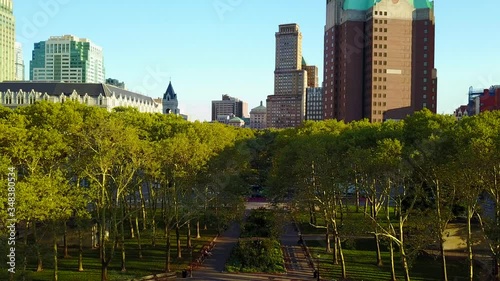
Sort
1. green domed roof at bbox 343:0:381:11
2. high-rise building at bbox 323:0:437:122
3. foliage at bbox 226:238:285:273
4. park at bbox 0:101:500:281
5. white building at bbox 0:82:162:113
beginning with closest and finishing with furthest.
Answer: park at bbox 0:101:500:281, foliage at bbox 226:238:285:273, white building at bbox 0:82:162:113, high-rise building at bbox 323:0:437:122, green domed roof at bbox 343:0:381:11

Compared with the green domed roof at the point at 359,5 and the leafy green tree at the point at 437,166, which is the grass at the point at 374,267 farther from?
the green domed roof at the point at 359,5

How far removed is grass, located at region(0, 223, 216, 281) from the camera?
40188 millimetres

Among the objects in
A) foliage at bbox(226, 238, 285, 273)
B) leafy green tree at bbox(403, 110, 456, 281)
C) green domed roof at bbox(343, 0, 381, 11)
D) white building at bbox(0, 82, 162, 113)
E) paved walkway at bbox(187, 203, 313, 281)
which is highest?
green domed roof at bbox(343, 0, 381, 11)

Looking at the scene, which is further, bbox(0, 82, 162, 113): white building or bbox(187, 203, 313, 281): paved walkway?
bbox(0, 82, 162, 113): white building

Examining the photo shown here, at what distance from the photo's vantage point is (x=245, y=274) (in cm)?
4334

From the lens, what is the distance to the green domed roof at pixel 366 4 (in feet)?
521

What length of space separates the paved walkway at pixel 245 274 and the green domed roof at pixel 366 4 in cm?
11903

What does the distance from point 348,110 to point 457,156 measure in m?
127

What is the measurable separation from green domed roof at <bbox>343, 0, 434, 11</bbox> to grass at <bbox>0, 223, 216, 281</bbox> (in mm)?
125527

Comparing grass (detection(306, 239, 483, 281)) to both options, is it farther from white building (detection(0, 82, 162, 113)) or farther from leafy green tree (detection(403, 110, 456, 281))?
white building (detection(0, 82, 162, 113))

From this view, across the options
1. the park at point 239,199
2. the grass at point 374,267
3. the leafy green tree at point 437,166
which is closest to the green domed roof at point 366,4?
the park at point 239,199

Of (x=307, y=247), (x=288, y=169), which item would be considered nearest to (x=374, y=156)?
(x=288, y=169)

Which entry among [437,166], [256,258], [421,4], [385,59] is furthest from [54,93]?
[437,166]

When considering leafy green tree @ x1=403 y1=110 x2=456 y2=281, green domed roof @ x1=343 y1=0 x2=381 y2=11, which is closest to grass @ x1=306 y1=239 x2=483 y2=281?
leafy green tree @ x1=403 y1=110 x2=456 y2=281
